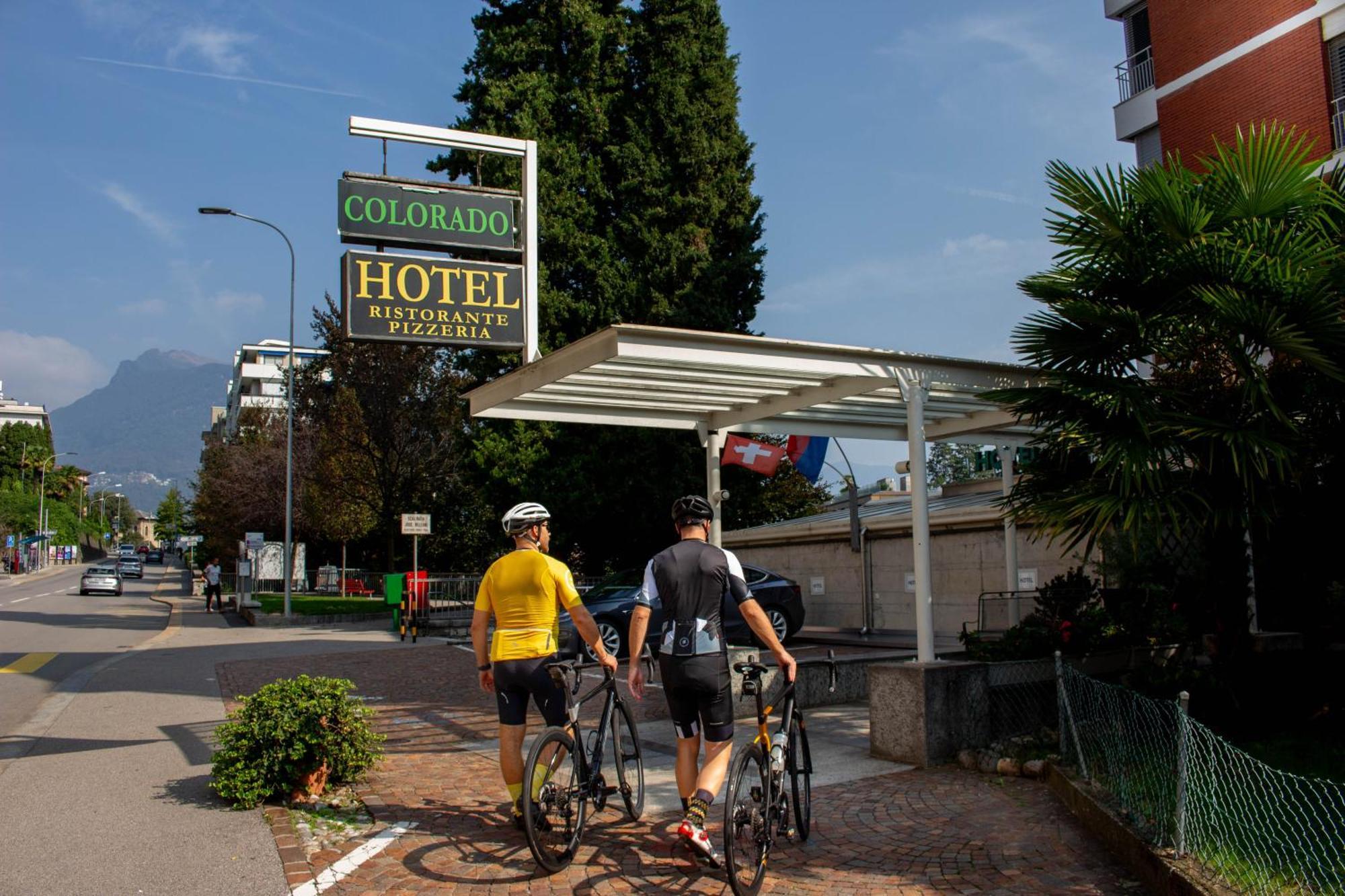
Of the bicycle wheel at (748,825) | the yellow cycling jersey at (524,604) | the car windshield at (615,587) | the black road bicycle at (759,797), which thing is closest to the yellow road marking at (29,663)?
the car windshield at (615,587)

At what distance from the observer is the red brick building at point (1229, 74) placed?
1683 centimetres

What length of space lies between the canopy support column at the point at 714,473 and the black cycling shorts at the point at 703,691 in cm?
573

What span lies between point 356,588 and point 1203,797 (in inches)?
1664

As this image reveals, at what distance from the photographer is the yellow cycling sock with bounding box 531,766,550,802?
17.0ft

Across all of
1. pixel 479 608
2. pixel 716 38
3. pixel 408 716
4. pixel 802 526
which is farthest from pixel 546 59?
pixel 479 608

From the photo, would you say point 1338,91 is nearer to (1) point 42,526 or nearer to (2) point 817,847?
(2) point 817,847

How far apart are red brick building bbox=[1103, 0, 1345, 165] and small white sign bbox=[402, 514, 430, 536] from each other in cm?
1703

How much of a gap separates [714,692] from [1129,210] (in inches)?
192

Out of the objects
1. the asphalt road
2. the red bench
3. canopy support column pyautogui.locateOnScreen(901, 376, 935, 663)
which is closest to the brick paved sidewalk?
canopy support column pyautogui.locateOnScreen(901, 376, 935, 663)

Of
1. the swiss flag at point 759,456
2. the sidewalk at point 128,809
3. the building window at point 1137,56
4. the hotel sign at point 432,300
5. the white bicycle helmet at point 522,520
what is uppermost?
the building window at point 1137,56

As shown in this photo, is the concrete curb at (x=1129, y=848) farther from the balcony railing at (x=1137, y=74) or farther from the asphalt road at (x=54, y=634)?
the balcony railing at (x=1137, y=74)

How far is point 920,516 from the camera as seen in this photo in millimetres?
8445

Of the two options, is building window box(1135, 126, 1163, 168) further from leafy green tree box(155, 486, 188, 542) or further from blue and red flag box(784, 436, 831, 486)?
leafy green tree box(155, 486, 188, 542)

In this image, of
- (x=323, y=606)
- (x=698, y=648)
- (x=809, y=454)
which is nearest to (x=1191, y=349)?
(x=698, y=648)
